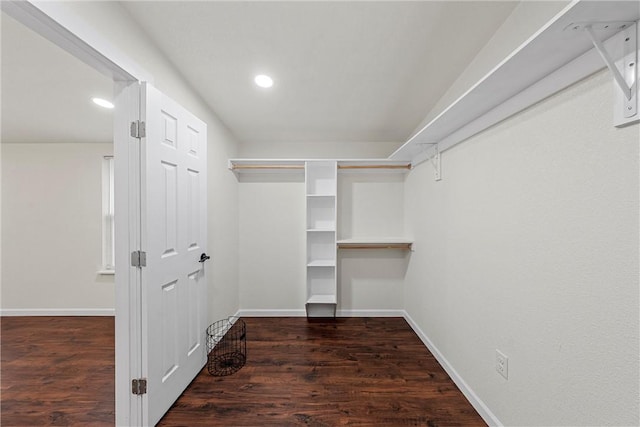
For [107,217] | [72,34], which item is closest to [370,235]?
[72,34]

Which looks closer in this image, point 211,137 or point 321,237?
point 211,137

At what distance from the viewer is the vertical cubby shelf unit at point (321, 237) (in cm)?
326

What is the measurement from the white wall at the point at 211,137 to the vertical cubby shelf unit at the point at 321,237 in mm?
951

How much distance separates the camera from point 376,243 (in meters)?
3.05

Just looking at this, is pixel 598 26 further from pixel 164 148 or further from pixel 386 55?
pixel 164 148

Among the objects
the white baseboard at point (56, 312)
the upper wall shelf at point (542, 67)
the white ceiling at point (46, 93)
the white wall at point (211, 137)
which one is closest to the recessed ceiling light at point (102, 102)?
the white ceiling at point (46, 93)

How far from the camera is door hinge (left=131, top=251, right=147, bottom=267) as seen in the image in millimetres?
1491

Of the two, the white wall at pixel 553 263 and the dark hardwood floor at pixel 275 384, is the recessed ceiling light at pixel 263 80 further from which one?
the dark hardwood floor at pixel 275 384

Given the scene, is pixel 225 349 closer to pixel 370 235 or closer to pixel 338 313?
pixel 338 313

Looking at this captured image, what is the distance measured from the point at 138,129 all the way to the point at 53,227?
3.28 meters

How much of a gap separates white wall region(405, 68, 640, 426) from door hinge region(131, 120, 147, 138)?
210cm

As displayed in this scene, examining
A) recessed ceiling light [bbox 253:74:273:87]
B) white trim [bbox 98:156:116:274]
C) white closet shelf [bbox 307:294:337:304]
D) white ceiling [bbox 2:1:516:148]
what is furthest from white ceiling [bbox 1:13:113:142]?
white closet shelf [bbox 307:294:337:304]

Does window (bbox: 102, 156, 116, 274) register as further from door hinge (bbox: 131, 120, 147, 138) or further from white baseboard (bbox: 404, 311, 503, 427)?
white baseboard (bbox: 404, 311, 503, 427)

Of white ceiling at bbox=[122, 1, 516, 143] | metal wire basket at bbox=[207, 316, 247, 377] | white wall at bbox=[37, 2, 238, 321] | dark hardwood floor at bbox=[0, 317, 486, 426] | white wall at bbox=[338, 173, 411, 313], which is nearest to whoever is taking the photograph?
white wall at bbox=[37, 2, 238, 321]
